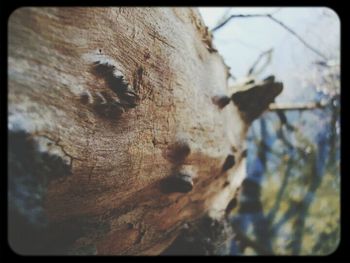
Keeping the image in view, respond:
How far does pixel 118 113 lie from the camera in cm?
79

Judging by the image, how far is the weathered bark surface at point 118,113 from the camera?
0.63 metres

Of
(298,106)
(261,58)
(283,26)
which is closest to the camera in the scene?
(283,26)

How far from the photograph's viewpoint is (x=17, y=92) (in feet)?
2.01

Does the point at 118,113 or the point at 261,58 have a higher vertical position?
the point at 261,58

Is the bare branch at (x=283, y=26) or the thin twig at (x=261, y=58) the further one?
the thin twig at (x=261, y=58)

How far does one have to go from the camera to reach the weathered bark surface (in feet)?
2.07

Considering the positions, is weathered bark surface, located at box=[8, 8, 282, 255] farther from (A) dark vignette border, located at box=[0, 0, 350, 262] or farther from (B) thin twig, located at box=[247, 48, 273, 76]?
(B) thin twig, located at box=[247, 48, 273, 76]
